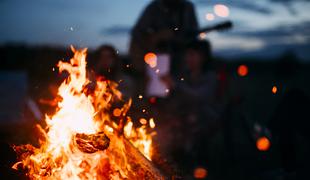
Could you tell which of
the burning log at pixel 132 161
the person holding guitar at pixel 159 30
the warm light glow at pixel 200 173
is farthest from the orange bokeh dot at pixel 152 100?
the burning log at pixel 132 161

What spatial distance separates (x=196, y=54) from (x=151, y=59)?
915mm

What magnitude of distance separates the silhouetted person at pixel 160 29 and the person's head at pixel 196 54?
272mm

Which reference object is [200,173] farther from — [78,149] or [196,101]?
[78,149]

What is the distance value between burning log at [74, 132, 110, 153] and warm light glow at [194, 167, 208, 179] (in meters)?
2.79

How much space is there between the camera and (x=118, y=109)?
19.0 feet

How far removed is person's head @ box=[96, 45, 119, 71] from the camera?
7.10 metres

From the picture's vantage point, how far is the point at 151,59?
7.68m

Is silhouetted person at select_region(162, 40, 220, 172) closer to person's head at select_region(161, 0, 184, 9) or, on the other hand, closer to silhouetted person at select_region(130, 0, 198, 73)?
silhouetted person at select_region(130, 0, 198, 73)

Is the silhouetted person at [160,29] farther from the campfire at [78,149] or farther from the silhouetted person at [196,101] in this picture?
the campfire at [78,149]

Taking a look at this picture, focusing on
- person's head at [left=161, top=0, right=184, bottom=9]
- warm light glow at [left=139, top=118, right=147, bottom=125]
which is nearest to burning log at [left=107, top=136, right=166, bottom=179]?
warm light glow at [left=139, top=118, right=147, bottom=125]

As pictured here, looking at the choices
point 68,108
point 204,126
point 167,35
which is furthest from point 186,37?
point 68,108

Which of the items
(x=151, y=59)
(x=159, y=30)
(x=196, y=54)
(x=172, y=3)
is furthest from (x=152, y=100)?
(x=172, y=3)

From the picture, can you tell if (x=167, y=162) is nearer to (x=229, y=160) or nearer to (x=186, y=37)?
(x=229, y=160)

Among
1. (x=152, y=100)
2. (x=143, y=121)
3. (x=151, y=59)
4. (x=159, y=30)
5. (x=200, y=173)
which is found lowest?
(x=200, y=173)
